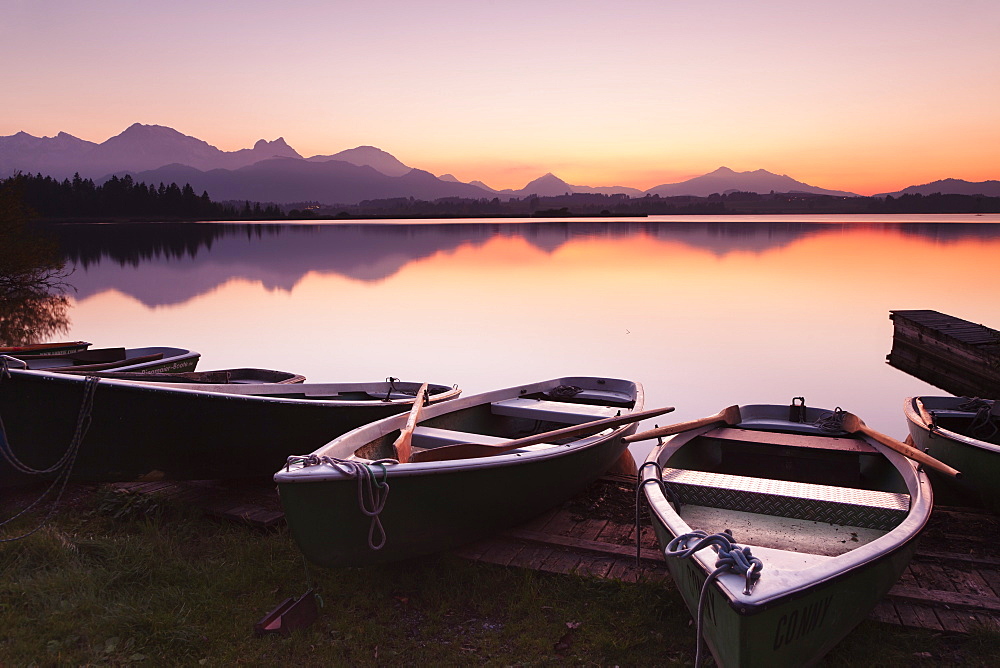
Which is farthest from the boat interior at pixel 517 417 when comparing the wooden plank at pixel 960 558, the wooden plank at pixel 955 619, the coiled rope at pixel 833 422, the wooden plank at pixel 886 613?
the wooden plank at pixel 955 619

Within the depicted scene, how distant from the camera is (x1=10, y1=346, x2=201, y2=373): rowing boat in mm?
9913

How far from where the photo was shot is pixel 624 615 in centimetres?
522

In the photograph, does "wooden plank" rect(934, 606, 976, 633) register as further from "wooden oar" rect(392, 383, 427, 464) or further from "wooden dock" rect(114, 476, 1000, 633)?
"wooden oar" rect(392, 383, 427, 464)

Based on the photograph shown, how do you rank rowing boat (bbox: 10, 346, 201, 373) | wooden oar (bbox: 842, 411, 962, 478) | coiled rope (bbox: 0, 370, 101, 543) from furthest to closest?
rowing boat (bbox: 10, 346, 201, 373), coiled rope (bbox: 0, 370, 101, 543), wooden oar (bbox: 842, 411, 962, 478)

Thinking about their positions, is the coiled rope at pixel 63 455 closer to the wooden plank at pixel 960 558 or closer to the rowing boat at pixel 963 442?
the wooden plank at pixel 960 558

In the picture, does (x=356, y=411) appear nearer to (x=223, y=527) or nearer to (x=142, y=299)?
(x=223, y=527)

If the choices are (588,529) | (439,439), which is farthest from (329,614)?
(588,529)

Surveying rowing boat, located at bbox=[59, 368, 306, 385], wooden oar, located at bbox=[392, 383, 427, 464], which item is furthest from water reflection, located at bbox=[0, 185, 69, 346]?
wooden oar, located at bbox=[392, 383, 427, 464]

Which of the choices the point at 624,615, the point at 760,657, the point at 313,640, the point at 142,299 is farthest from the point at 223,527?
the point at 142,299

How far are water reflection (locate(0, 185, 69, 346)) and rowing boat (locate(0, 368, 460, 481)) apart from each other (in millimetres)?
21243

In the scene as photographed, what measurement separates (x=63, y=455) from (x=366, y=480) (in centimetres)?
438

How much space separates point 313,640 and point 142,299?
34.2 m

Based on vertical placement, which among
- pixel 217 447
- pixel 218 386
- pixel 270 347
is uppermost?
pixel 218 386

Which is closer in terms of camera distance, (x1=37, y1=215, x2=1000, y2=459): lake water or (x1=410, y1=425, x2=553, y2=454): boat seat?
(x1=410, y1=425, x2=553, y2=454): boat seat
